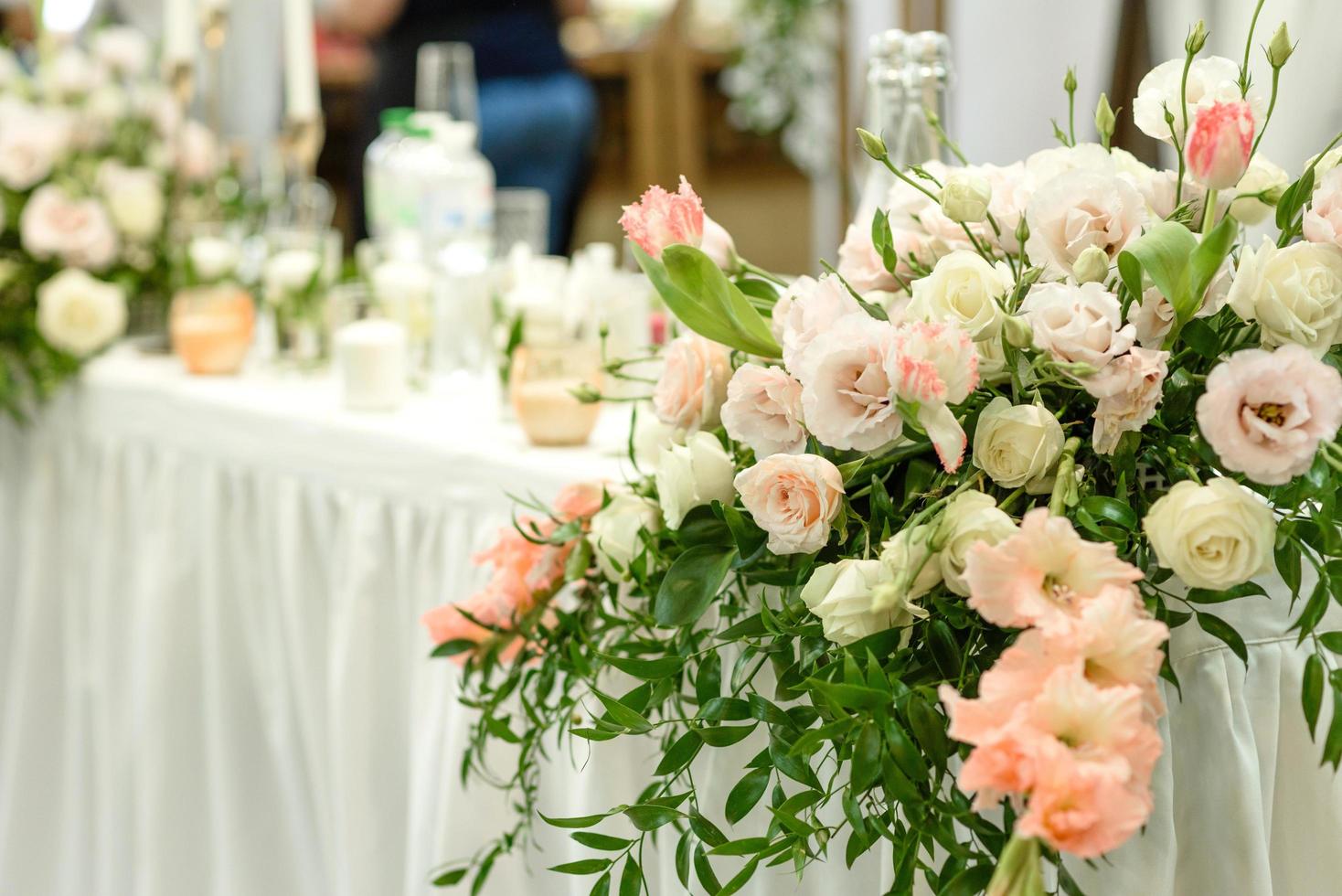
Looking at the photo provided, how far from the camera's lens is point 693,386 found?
0.77 m

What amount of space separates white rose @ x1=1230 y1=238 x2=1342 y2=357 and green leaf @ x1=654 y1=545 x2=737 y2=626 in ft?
0.95

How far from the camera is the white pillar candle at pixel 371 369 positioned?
129 cm

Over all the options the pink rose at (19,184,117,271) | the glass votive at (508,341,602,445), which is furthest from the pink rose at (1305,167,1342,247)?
the pink rose at (19,184,117,271)

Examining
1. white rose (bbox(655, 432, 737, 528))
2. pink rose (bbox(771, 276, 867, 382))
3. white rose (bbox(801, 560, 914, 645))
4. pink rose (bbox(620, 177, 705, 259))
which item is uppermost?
pink rose (bbox(620, 177, 705, 259))

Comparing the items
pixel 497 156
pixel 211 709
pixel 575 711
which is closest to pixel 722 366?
pixel 575 711

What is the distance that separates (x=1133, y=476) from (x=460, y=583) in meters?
0.64

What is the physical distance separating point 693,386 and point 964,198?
0.19 m

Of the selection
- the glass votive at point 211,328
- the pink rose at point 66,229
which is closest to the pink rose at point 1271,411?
the glass votive at point 211,328

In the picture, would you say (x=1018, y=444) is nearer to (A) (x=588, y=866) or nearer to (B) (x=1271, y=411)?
(B) (x=1271, y=411)

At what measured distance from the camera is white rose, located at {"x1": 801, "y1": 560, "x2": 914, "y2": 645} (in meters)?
0.62

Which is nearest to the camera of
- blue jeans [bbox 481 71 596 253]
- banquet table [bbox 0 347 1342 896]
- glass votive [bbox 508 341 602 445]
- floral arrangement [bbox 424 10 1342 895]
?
floral arrangement [bbox 424 10 1342 895]

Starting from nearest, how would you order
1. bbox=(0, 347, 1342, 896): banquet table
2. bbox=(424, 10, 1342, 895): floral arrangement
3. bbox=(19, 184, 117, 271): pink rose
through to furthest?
bbox=(424, 10, 1342, 895): floral arrangement < bbox=(0, 347, 1342, 896): banquet table < bbox=(19, 184, 117, 271): pink rose

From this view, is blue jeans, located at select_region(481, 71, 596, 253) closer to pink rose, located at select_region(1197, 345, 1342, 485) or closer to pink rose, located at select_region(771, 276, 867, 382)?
pink rose, located at select_region(771, 276, 867, 382)

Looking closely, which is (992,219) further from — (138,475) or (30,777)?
(30,777)
